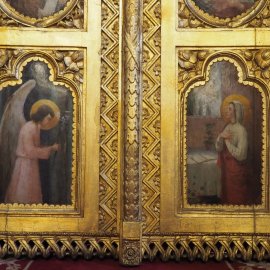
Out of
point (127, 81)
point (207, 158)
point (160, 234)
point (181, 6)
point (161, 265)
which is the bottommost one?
point (161, 265)

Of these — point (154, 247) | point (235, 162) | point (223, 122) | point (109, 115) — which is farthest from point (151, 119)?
point (154, 247)

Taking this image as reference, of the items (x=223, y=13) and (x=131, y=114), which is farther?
(x=223, y=13)

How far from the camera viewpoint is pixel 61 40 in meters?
2.86

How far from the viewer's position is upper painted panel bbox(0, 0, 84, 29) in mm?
2857

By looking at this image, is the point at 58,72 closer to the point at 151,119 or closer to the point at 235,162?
the point at 151,119

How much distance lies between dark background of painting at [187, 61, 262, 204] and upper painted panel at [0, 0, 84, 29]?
2.98 ft

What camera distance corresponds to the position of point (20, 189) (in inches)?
112

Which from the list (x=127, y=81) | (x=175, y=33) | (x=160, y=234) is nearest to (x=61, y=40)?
(x=127, y=81)

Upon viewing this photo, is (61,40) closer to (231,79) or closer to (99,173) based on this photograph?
(99,173)

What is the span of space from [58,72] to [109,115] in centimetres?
43

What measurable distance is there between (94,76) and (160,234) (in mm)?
1088

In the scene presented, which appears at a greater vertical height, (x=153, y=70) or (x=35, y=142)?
(x=153, y=70)

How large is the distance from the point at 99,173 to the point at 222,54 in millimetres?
1097

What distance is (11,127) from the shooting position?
2.85 m
